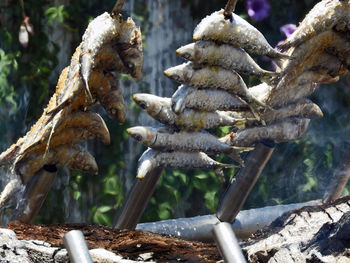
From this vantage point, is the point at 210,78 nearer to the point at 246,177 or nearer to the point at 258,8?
the point at 246,177

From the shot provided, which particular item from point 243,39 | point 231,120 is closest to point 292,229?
point 231,120

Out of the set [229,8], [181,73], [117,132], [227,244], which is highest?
[117,132]

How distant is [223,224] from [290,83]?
1.39 metres

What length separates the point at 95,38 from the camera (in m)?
2.77

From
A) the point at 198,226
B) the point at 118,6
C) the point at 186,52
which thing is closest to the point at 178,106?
the point at 186,52

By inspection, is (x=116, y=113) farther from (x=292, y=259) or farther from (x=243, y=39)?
(x=292, y=259)

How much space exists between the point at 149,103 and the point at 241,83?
0.33m

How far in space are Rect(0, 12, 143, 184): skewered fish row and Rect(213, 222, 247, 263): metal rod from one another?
1073 millimetres

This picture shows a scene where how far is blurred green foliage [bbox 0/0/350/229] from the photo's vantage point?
4770mm

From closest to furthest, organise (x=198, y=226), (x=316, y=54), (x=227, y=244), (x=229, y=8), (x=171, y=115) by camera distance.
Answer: (x=227, y=244), (x=229, y=8), (x=171, y=115), (x=316, y=54), (x=198, y=226)

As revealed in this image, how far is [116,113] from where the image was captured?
117 inches

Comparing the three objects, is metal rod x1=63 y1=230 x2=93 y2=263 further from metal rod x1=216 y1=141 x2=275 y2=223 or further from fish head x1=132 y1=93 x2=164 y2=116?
metal rod x1=216 y1=141 x2=275 y2=223

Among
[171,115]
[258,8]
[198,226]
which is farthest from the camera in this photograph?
[258,8]

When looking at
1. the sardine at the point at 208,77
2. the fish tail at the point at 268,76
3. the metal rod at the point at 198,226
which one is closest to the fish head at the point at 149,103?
the sardine at the point at 208,77
